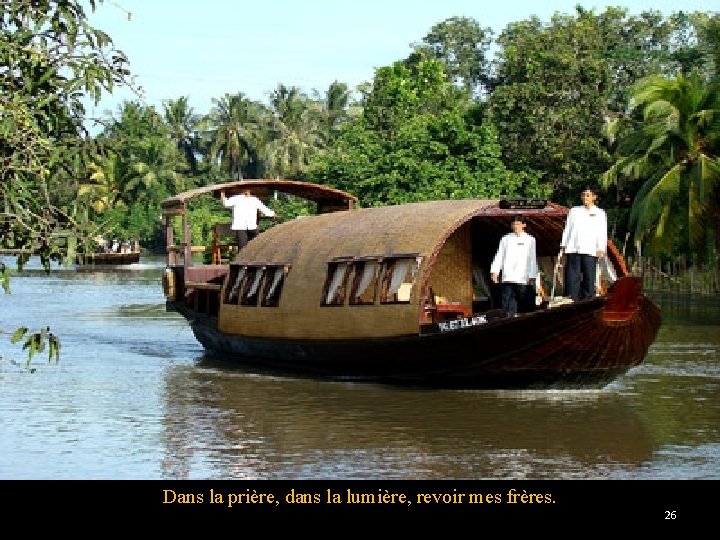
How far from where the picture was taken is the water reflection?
35.8 ft

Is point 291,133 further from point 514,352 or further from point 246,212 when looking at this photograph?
point 514,352

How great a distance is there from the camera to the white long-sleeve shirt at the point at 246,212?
19609 millimetres

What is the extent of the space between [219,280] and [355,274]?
192 inches

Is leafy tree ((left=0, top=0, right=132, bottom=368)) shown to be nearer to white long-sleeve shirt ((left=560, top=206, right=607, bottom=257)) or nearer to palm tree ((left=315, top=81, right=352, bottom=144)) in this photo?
white long-sleeve shirt ((left=560, top=206, right=607, bottom=257))

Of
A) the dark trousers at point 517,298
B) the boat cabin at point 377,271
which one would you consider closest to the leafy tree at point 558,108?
the boat cabin at point 377,271

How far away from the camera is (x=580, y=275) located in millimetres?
14203

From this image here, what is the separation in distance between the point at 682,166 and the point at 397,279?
15.0 metres

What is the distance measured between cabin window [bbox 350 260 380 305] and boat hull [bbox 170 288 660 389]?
17.8 inches

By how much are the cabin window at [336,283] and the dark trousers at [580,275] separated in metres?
2.64

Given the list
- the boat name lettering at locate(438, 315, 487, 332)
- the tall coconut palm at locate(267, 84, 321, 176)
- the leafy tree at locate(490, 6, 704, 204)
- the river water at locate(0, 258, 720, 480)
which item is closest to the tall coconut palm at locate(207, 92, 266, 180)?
the tall coconut palm at locate(267, 84, 321, 176)

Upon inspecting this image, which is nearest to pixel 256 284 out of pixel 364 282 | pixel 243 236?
pixel 243 236

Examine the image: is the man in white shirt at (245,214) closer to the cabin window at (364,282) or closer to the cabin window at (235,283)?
the cabin window at (235,283)

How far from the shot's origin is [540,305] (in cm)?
1580
